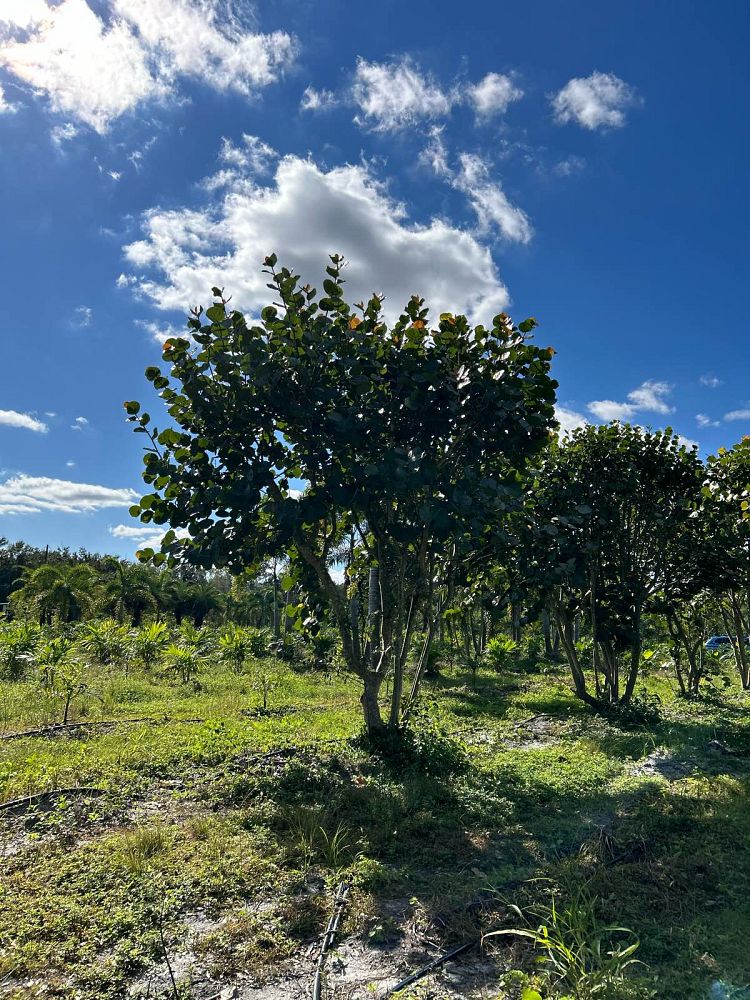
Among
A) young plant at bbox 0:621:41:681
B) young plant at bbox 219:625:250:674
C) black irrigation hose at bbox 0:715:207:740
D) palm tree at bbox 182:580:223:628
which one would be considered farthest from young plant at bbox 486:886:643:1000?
palm tree at bbox 182:580:223:628

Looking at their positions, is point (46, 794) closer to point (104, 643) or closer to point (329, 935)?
point (329, 935)

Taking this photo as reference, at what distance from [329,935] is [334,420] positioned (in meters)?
4.10

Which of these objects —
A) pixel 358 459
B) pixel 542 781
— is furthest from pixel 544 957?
pixel 358 459

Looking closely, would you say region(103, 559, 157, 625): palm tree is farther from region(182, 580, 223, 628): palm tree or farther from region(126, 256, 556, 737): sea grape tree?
region(126, 256, 556, 737): sea grape tree

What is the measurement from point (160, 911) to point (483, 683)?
13.9m

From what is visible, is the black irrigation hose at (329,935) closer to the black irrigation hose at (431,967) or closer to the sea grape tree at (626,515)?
the black irrigation hose at (431,967)

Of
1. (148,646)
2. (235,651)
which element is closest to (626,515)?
(235,651)

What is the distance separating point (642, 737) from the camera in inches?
352

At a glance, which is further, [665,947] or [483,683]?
[483,683]

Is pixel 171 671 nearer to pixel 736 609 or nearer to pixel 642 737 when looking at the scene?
pixel 642 737

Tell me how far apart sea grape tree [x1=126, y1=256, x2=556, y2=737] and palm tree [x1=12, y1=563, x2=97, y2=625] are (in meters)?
25.1

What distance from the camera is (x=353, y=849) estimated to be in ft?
15.6

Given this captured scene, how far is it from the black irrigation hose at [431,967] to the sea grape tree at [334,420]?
3307 millimetres

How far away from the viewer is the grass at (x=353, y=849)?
3355 millimetres
